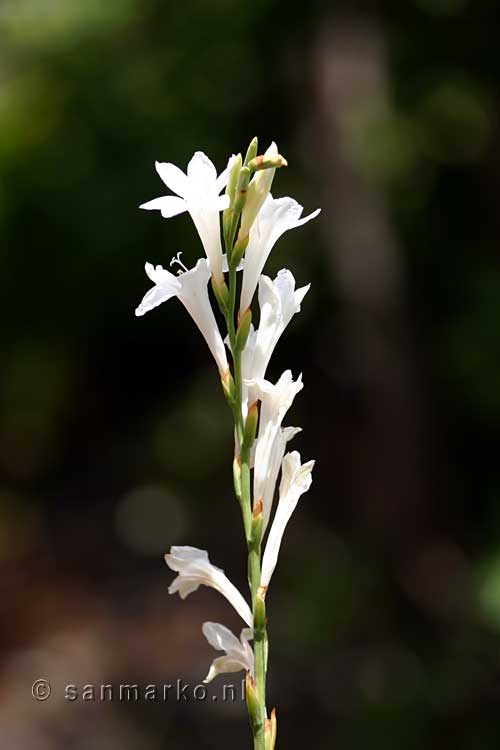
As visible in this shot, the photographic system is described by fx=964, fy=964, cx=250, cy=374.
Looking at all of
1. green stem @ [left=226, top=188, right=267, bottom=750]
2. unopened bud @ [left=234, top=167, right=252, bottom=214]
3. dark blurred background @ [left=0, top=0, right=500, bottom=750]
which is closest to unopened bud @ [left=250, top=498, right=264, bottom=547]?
green stem @ [left=226, top=188, right=267, bottom=750]

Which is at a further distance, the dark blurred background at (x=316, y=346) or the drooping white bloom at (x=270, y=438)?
the dark blurred background at (x=316, y=346)

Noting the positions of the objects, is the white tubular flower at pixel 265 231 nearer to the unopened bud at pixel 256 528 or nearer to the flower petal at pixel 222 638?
the unopened bud at pixel 256 528

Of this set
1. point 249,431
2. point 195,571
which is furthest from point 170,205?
point 195,571

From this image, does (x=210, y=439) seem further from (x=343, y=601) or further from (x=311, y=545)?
(x=343, y=601)

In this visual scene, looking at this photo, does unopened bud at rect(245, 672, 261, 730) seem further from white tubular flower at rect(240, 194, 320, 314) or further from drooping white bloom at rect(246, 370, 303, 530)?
white tubular flower at rect(240, 194, 320, 314)

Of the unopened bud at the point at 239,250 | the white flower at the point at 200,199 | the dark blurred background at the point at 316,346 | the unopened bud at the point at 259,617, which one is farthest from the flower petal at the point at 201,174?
the dark blurred background at the point at 316,346

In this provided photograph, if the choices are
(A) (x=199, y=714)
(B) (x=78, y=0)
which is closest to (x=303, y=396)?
(A) (x=199, y=714)
